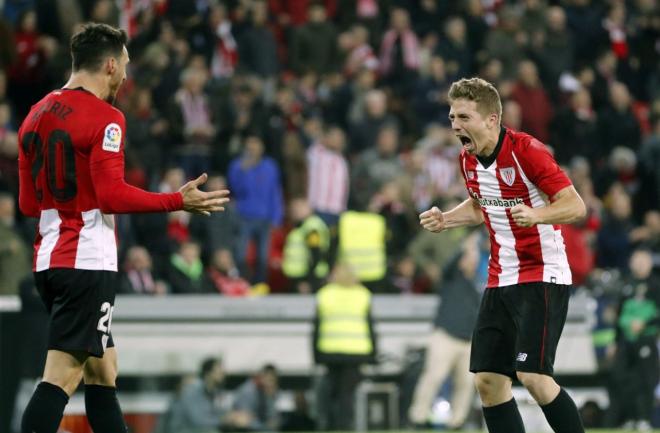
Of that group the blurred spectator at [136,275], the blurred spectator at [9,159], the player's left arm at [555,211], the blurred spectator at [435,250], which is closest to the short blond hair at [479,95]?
the player's left arm at [555,211]

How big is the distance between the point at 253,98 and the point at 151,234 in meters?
2.48

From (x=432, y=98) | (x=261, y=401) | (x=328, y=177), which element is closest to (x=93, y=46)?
(x=261, y=401)

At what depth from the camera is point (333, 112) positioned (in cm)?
1647

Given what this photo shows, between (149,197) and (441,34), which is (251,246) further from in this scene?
(149,197)

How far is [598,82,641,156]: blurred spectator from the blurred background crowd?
3cm

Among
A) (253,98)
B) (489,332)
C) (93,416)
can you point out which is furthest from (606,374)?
(93,416)

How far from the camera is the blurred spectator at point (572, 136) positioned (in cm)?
1727

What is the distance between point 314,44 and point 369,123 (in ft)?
4.66

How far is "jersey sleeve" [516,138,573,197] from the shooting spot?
6.35 meters

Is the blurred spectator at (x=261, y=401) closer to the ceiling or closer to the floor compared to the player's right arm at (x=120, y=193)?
closer to the floor

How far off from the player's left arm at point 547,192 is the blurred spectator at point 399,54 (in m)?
11.0

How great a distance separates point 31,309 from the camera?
Result: 36.8 ft

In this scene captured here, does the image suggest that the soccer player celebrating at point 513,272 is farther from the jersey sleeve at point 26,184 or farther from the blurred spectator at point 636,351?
the blurred spectator at point 636,351

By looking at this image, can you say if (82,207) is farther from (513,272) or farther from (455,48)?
(455,48)
